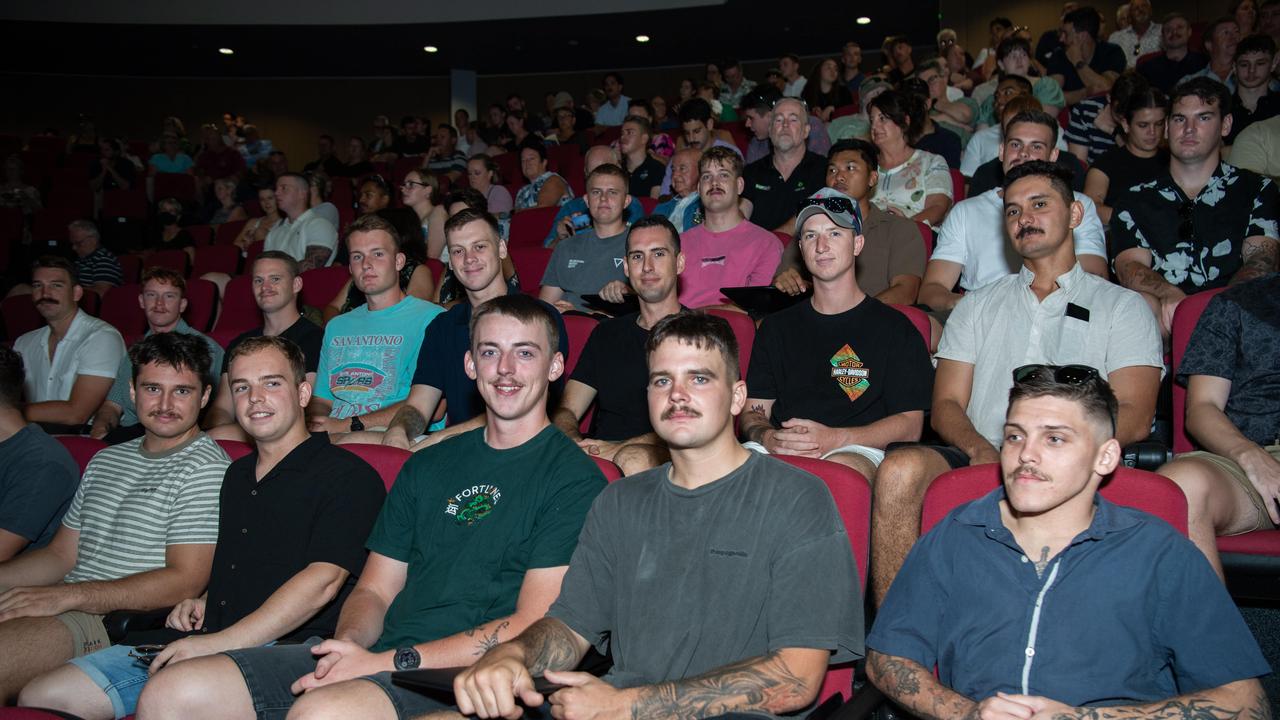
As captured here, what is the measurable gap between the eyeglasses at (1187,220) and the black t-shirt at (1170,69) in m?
3.56

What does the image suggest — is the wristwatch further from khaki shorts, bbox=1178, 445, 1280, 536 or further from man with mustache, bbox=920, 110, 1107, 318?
man with mustache, bbox=920, 110, 1107, 318

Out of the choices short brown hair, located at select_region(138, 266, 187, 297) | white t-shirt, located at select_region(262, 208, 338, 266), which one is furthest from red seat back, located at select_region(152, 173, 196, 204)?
short brown hair, located at select_region(138, 266, 187, 297)

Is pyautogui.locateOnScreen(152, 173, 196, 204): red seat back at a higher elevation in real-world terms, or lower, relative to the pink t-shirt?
higher

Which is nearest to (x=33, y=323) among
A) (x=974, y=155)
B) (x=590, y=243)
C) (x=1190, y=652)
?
(x=590, y=243)

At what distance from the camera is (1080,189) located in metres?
4.73

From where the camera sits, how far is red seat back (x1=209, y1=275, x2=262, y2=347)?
5715mm

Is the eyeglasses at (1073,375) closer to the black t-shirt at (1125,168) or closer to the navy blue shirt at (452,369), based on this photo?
the navy blue shirt at (452,369)

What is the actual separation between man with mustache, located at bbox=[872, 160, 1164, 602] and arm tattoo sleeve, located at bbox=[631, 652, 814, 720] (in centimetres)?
91

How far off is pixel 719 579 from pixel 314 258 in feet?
16.4

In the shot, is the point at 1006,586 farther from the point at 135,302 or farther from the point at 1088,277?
the point at 135,302

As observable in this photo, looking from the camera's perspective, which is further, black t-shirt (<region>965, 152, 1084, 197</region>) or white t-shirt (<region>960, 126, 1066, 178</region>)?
white t-shirt (<region>960, 126, 1066, 178</region>)

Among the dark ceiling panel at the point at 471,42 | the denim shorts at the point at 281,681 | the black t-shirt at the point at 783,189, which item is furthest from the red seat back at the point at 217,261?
the denim shorts at the point at 281,681

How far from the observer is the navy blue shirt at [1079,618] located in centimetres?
161

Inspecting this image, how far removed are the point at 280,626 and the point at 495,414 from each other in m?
0.68
